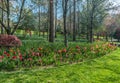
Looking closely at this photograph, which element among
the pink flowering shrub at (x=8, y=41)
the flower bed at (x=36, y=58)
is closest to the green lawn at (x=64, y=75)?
the flower bed at (x=36, y=58)

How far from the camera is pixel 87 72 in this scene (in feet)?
20.9

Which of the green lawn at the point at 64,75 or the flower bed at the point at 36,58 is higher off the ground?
the flower bed at the point at 36,58

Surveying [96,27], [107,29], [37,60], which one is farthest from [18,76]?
[107,29]

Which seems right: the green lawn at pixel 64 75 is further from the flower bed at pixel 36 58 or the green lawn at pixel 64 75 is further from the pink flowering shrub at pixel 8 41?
the pink flowering shrub at pixel 8 41

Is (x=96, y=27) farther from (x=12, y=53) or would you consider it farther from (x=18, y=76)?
(x=18, y=76)

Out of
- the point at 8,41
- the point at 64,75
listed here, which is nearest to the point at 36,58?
A: the point at 64,75

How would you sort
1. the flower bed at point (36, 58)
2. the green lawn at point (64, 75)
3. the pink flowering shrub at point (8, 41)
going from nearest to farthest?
the green lawn at point (64, 75), the flower bed at point (36, 58), the pink flowering shrub at point (8, 41)

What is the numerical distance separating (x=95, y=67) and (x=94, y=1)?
960 cm

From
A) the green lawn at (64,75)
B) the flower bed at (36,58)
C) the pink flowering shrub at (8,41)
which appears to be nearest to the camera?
the green lawn at (64,75)

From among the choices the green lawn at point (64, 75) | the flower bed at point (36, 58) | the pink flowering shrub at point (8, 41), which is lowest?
the green lawn at point (64, 75)

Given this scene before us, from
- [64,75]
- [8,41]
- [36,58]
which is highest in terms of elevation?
[8,41]

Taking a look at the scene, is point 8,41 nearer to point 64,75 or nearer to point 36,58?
point 36,58

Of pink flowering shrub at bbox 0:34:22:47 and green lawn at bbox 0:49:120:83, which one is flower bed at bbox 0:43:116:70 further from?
pink flowering shrub at bbox 0:34:22:47

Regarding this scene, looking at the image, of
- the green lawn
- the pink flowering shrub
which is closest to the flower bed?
the green lawn
